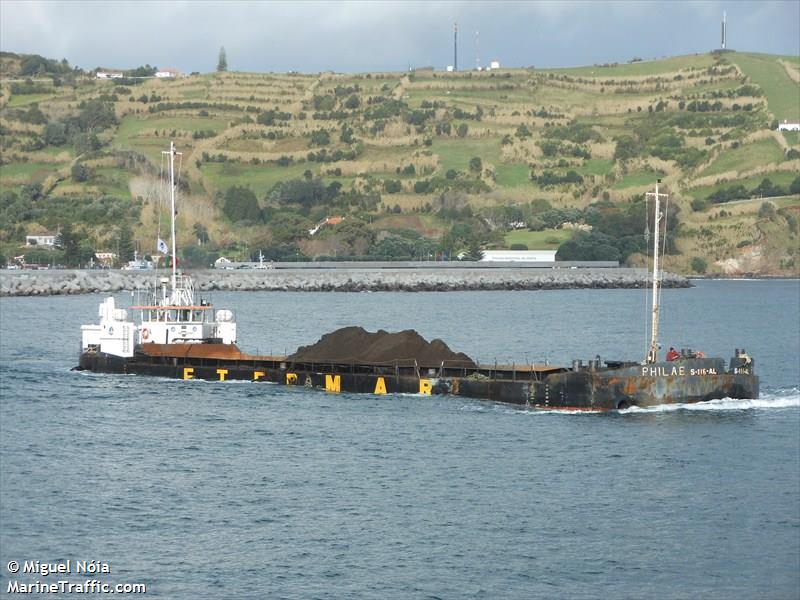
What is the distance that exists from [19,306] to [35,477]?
8495cm

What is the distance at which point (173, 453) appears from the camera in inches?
1806

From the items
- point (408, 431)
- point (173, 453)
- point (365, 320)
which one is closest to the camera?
point (173, 453)

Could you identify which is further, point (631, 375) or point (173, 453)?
point (631, 375)

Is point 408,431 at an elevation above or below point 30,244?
below

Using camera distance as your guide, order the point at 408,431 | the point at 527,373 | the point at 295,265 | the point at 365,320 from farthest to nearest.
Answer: the point at 295,265 < the point at 365,320 < the point at 527,373 < the point at 408,431

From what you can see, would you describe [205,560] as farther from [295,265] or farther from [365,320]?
[295,265]

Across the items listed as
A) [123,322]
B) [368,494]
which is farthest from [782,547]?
[123,322]

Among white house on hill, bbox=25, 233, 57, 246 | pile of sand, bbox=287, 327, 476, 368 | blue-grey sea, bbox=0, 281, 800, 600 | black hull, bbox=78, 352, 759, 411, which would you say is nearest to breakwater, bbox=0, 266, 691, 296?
white house on hill, bbox=25, 233, 57, 246

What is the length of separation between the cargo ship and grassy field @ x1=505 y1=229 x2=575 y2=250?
363 ft

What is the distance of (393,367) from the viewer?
5947 cm

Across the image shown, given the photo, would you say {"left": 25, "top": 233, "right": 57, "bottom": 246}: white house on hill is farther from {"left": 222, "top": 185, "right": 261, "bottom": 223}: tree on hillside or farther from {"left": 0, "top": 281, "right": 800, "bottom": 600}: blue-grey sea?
{"left": 0, "top": 281, "right": 800, "bottom": 600}: blue-grey sea

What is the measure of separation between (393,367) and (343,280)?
96.9 m

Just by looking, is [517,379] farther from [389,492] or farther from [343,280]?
[343,280]

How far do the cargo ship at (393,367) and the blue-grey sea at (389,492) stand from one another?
3.20 ft
